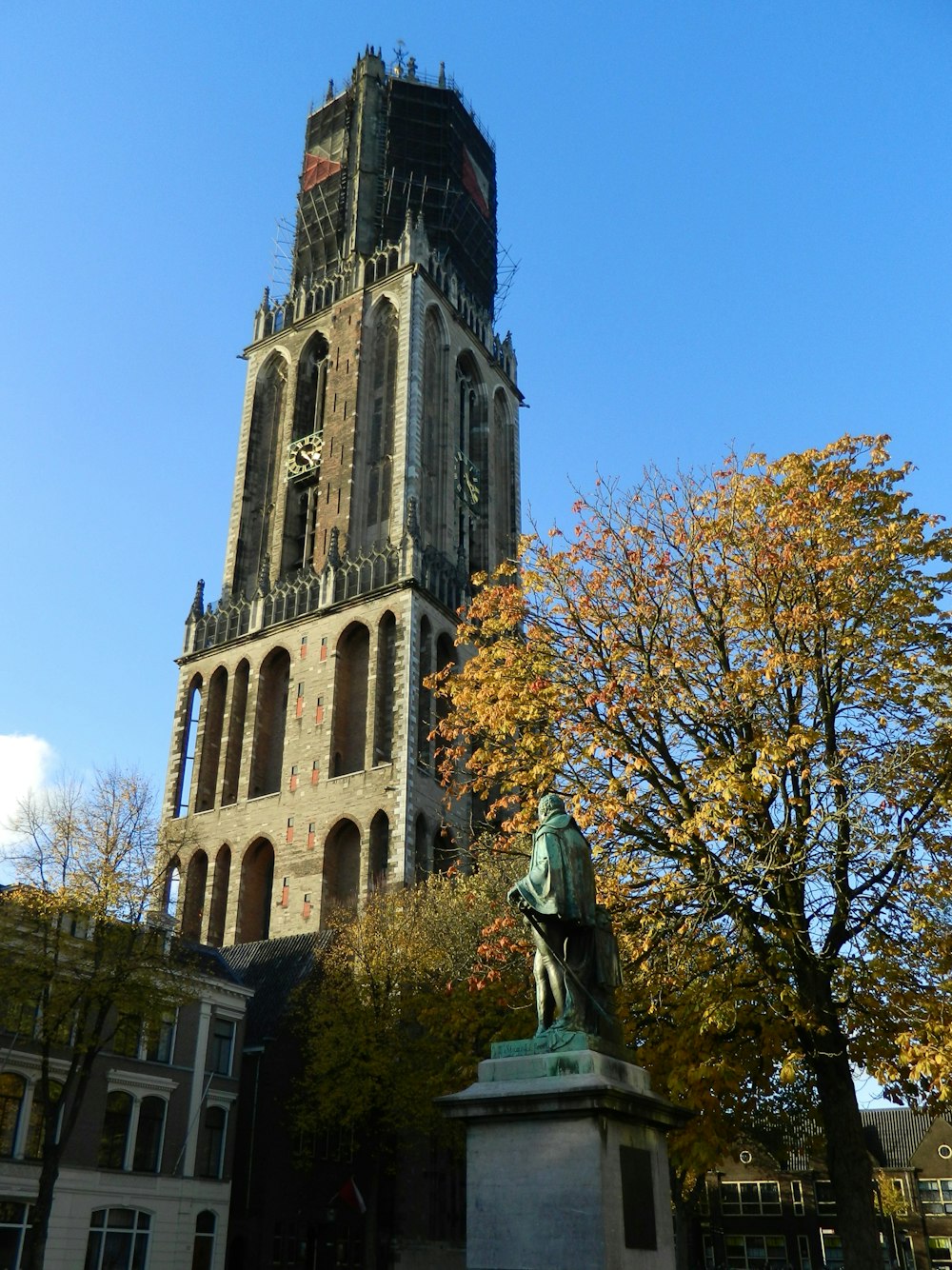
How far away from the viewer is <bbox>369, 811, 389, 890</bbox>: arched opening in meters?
45.5

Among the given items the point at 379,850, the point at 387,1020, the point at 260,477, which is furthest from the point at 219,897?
the point at 260,477

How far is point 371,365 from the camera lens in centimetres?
6141

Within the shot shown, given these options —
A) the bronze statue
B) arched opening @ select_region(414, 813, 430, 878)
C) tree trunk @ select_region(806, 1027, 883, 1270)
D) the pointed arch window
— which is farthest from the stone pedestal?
the pointed arch window

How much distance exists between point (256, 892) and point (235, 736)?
298 inches

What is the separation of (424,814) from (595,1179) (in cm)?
3825

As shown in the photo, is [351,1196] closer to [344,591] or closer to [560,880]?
[560,880]

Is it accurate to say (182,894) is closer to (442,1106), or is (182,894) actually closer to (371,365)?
(371,365)

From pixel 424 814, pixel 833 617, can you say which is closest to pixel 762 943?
pixel 833 617

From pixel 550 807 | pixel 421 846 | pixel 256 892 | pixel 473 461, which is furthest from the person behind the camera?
pixel 473 461

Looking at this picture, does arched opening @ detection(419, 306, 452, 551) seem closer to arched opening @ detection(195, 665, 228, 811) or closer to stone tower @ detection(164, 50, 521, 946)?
stone tower @ detection(164, 50, 521, 946)

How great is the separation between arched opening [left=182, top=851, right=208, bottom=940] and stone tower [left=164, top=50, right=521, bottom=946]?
10 centimetres

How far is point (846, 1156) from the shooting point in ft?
45.7

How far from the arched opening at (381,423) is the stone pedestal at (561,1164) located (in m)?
46.5

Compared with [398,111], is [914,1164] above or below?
below
